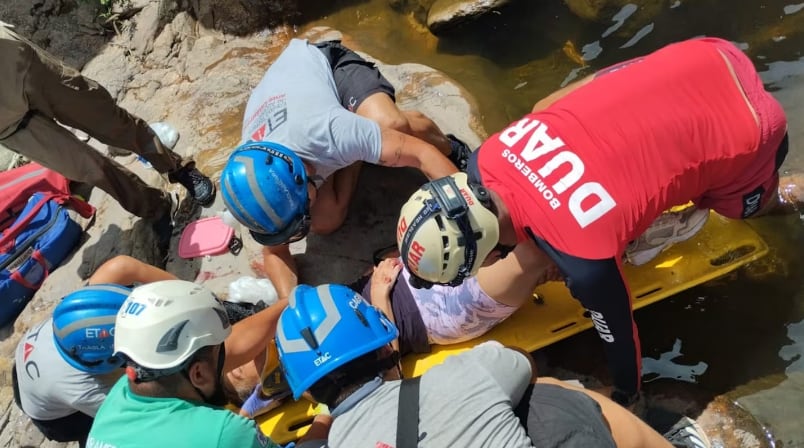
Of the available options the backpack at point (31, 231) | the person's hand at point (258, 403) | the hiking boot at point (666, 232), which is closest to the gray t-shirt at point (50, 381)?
the person's hand at point (258, 403)

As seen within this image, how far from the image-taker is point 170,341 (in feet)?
8.95

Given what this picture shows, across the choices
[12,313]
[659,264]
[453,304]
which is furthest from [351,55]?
[12,313]

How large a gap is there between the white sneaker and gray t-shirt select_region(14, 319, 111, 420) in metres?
2.35

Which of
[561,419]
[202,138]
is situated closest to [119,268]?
[202,138]

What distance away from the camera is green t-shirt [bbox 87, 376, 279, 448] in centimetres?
251

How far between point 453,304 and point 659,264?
1218 mm

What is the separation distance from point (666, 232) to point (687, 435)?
104cm

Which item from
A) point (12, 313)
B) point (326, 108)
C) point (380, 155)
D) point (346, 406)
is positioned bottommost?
point (12, 313)

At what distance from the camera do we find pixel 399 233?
110 inches

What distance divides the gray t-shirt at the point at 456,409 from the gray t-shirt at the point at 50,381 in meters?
1.59

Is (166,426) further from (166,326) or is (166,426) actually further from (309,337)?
(309,337)

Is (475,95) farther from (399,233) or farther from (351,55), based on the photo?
(399,233)

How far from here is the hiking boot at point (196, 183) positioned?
15.6ft

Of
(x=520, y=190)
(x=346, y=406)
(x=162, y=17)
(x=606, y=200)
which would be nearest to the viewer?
(x=346, y=406)
